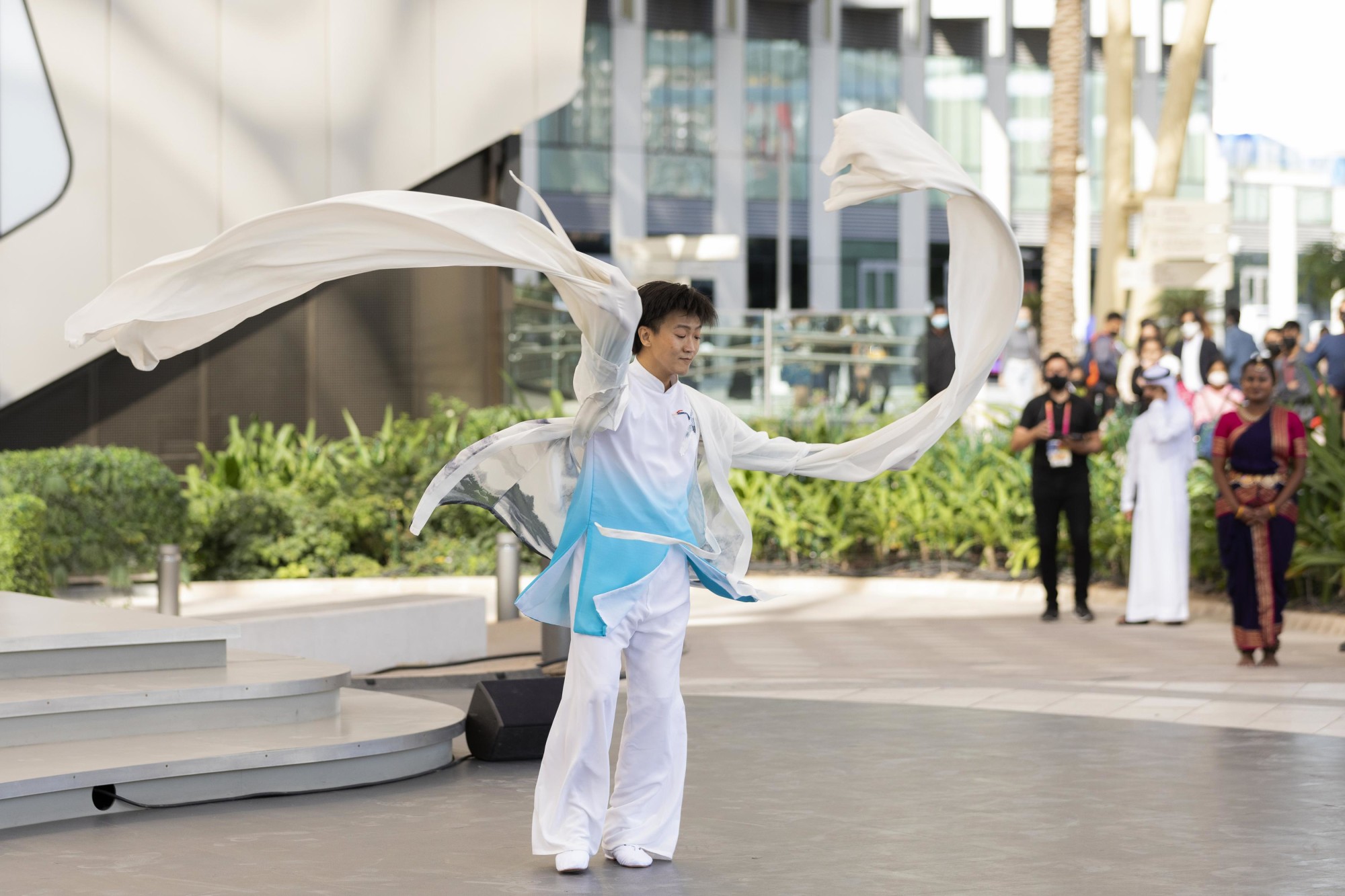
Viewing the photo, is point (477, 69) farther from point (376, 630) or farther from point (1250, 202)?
point (1250, 202)

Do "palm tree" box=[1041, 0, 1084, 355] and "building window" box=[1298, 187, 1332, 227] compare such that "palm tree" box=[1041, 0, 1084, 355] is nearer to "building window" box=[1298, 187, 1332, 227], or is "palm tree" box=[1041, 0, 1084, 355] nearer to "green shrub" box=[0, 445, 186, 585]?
"green shrub" box=[0, 445, 186, 585]

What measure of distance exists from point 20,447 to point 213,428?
6.64 feet

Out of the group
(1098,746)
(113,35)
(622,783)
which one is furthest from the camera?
(113,35)

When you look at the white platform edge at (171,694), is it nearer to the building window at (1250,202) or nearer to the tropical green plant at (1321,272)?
the tropical green plant at (1321,272)

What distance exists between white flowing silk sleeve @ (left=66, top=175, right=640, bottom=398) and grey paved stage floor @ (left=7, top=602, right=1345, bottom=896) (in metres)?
1.70

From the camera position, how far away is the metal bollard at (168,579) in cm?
1248

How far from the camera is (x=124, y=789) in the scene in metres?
6.48

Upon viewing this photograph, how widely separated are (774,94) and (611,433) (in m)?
39.0

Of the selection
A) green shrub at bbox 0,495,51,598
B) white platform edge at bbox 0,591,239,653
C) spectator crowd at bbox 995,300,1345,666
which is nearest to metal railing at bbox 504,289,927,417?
spectator crowd at bbox 995,300,1345,666

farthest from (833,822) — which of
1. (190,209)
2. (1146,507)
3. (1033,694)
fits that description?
(190,209)

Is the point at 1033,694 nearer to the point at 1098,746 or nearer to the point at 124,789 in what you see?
the point at 1098,746

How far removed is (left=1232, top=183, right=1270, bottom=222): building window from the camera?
50.3m

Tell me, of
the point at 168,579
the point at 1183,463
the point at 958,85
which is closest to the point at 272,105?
the point at 168,579

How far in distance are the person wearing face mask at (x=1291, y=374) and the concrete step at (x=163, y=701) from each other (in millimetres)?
12929
